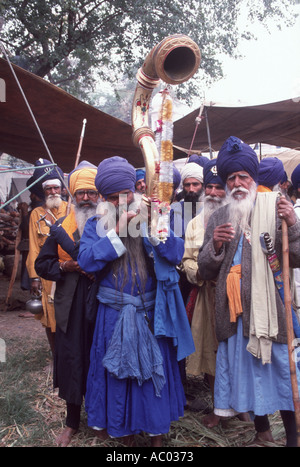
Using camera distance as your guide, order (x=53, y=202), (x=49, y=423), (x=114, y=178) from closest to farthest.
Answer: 1. (x=114, y=178)
2. (x=49, y=423)
3. (x=53, y=202)

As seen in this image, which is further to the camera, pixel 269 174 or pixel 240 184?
pixel 269 174

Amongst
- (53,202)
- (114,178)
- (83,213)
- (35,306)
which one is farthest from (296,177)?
(35,306)

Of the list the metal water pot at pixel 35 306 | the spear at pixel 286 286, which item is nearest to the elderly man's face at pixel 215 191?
the spear at pixel 286 286

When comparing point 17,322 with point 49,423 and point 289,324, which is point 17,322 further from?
point 289,324

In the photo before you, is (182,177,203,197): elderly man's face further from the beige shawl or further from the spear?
the spear

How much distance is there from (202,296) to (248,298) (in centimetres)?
79

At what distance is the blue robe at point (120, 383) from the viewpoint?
7.98 feet

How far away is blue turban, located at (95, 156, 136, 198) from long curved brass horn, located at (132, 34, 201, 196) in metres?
0.22

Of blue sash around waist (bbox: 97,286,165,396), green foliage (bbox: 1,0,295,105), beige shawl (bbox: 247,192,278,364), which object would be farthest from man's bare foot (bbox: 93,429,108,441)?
green foliage (bbox: 1,0,295,105)

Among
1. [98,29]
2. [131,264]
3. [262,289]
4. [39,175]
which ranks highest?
[98,29]

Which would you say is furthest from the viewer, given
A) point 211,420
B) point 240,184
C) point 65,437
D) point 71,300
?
point 211,420

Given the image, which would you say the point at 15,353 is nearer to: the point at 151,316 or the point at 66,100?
the point at 151,316

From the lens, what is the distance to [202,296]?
10.8 ft

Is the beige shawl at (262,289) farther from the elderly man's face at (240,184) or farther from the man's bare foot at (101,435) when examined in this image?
the man's bare foot at (101,435)
